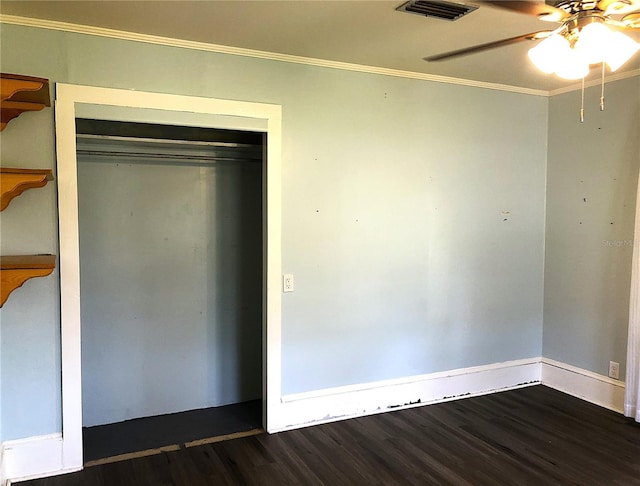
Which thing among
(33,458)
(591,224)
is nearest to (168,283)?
(33,458)

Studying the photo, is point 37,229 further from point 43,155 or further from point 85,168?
point 85,168

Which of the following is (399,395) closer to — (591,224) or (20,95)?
(591,224)

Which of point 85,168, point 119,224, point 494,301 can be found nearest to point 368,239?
point 494,301

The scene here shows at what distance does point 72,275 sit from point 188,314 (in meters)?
1.15

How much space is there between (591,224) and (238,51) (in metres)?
2.94

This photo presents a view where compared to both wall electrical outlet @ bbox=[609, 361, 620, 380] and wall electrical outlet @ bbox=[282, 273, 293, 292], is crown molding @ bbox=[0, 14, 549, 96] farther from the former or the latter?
wall electrical outlet @ bbox=[609, 361, 620, 380]

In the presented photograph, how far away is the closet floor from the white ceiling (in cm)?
251

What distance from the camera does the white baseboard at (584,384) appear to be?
152 inches

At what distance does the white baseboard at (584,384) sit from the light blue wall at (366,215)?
196mm

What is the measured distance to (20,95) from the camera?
8.46 feet

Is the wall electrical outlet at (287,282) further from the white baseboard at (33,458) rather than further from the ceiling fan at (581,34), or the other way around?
the ceiling fan at (581,34)

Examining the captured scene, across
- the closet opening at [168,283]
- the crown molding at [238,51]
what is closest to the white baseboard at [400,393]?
the closet opening at [168,283]

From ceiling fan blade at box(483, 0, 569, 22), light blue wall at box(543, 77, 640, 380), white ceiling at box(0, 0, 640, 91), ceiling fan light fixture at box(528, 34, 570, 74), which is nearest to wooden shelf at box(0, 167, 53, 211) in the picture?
white ceiling at box(0, 0, 640, 91)

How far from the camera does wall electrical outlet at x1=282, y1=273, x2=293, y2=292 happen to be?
3.49 m
